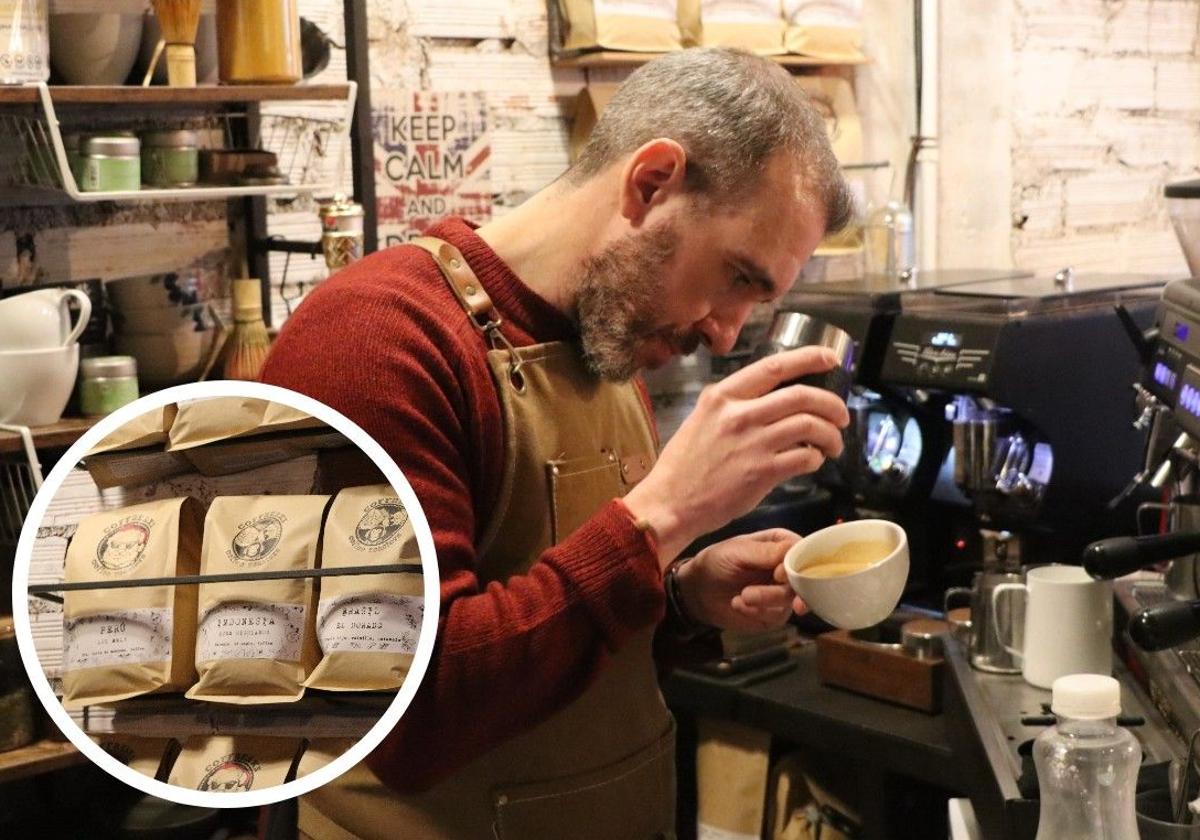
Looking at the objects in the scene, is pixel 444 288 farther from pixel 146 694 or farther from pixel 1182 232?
pixel 1182 232

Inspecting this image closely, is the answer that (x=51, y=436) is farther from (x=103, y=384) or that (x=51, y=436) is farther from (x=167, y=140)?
(x=167, y=140)

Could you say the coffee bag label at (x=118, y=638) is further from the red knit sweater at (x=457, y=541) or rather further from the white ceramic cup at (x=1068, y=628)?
the white ceramic cup at (x=1068, y=628)

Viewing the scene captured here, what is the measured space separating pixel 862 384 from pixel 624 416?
112cm

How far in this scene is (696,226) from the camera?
1299 millimetres

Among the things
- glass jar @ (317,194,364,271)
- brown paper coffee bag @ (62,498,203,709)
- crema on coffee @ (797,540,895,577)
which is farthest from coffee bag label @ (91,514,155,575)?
glass jar @ (317,194,364,271)

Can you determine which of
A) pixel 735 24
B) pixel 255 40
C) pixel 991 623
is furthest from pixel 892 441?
pixel 255 40

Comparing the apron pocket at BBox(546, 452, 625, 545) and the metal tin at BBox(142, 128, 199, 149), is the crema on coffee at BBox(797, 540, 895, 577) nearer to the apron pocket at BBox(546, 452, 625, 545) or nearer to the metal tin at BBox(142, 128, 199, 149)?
the apron pocket at BBox(546, 452, 625, 545)

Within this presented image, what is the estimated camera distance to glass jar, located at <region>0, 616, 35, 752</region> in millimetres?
1908

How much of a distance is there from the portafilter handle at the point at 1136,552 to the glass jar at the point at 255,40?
4.48 ft

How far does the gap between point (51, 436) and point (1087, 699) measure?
140 cm

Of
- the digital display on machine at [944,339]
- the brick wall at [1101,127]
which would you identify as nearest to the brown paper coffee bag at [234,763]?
the digital display on machine at [944,339]

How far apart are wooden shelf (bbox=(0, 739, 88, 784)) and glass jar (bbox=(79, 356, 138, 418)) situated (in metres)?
0.47

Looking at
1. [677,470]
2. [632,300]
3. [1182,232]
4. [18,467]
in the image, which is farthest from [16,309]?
[1182,232]

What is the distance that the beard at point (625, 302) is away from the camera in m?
1.31
